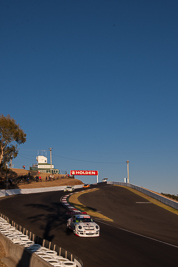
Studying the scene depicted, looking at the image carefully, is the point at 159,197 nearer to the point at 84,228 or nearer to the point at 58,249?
the point at 84,228

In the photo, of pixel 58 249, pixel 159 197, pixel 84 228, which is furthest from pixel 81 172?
pixel 58 249

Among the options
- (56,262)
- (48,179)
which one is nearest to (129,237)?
(56,262)

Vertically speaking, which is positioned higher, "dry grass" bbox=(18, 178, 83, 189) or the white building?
the white building

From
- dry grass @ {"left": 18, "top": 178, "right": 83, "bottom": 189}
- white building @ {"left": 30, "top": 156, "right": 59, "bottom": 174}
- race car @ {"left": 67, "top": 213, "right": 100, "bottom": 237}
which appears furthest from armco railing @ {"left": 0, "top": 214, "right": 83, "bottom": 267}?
white building @ {"left": 30, "top": 156, "right": 59, "bottom": 174}

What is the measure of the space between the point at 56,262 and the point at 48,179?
80.8 metres

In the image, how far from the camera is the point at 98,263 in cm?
1130

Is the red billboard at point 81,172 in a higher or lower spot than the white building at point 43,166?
lower

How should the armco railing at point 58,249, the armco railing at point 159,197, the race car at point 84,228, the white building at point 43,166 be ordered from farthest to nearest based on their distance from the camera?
the white building at point 43,166 < the armco railing at point 159,197 < the race car at point 84,228 < the armco railing at point 58,249

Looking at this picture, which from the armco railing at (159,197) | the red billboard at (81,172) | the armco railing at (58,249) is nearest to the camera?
the armco railing at (58,249)

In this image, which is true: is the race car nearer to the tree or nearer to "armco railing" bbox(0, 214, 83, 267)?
"armco railing" bbox(0, 214, 83, 267)

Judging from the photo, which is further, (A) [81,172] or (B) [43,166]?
(B) [43,166]

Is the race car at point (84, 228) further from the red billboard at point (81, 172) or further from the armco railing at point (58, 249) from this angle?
the red billboard at point (81, 172)

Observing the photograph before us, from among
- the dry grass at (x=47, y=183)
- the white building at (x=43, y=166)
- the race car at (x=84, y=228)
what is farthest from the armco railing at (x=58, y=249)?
the white building at (x=43, y=166)

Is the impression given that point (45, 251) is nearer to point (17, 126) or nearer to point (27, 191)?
point (27, 191)
